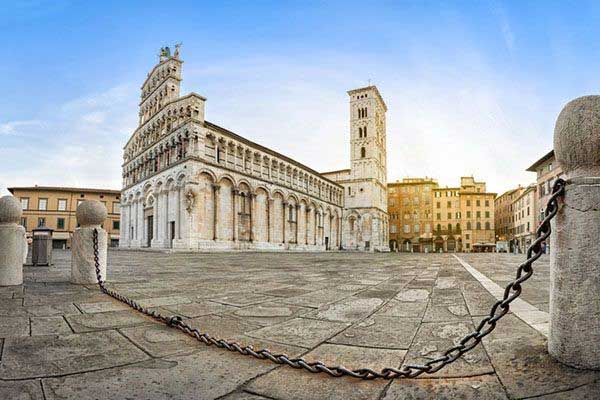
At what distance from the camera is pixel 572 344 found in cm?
182

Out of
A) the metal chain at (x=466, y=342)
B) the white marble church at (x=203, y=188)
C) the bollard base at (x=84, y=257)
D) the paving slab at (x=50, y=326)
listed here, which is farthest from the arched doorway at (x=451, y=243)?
the paving slab at (x=50, y=326)

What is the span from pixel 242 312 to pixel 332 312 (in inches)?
35.9

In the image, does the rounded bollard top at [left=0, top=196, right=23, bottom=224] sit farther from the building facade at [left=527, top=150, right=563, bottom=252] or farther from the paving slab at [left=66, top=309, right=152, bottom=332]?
the building facade at [left=527, top=150, right=563, bottom=252]

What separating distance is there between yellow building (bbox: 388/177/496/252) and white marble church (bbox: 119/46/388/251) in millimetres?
22976

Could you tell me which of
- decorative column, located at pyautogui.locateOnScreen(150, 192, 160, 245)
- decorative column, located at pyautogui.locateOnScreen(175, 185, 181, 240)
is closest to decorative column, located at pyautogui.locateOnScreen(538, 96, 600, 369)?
decorative column, located at pyautogui.locateOnScreen(175, 185, 181, 240)

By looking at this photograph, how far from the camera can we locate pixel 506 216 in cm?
7062

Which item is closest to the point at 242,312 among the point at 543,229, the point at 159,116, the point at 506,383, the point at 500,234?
the point at 506,383

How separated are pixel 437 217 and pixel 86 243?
2960 inches

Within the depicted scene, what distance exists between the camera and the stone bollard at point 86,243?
5.40 metres

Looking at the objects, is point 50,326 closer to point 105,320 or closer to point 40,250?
point 105,320

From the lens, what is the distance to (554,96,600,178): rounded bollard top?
6.15 ft

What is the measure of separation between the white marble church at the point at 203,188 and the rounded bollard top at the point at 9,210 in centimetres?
2309

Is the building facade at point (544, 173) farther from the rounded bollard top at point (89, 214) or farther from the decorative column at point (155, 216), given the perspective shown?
the rounded bollard top at point (89, 214)

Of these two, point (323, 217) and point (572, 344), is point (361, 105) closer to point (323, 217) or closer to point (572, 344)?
point (323, 217)
